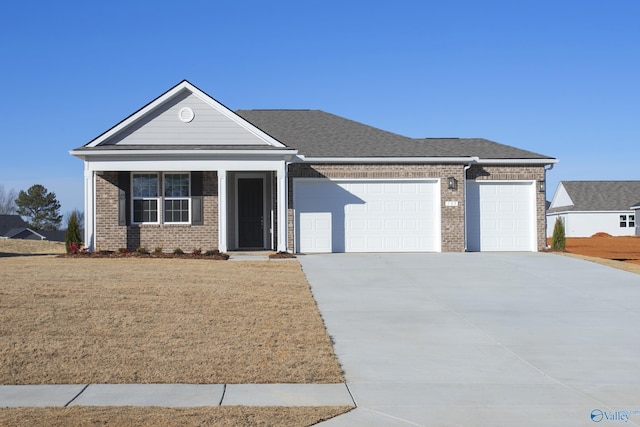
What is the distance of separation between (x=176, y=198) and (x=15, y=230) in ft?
136

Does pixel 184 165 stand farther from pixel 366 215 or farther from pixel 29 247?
pixel 29 247

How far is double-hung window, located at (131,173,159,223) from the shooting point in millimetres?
21250

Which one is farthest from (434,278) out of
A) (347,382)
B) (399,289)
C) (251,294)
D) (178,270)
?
(347,382)

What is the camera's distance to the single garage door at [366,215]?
2164cm

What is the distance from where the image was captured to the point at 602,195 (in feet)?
184

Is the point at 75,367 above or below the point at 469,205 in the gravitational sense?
below

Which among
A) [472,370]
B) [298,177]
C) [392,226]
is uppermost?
[298,177]

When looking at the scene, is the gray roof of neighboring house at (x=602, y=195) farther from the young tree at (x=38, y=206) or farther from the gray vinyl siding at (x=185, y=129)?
the young tree at (x=38, y=206)

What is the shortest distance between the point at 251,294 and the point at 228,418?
679 cm

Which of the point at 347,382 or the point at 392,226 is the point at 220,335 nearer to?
the point at 347,382

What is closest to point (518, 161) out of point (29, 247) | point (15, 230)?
point (29, 247)

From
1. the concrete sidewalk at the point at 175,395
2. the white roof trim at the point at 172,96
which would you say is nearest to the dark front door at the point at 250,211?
the white roof trim at the point at 172,96

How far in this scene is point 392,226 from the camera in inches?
861

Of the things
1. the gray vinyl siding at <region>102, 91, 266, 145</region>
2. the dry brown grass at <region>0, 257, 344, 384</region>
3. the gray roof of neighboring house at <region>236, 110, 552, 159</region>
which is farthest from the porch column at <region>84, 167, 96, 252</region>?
the gray roof of neighboring house at <region>236, 110, 552, 159</region>
